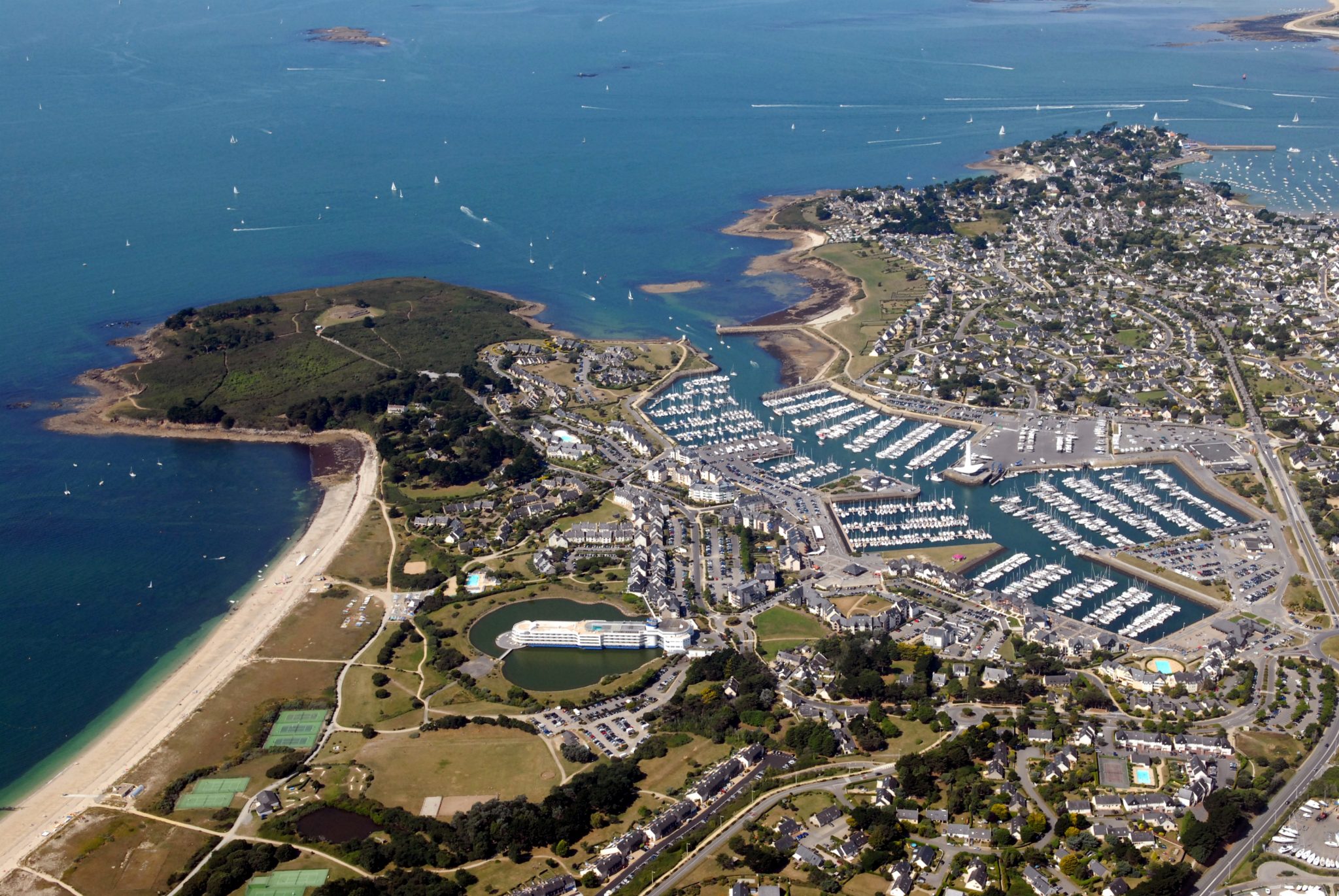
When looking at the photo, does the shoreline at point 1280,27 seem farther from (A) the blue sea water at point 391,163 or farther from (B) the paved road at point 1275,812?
(B) the paved road at point 1275,812

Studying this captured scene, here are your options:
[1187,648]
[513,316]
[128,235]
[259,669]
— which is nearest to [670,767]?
[259,669]

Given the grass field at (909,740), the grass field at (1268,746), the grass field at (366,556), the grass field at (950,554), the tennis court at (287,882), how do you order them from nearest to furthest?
the tennis court at (287,882)
the grass field at (1268,746)
the grass field at (909,740)
the grass field at (950,554)
the grass field at (366,556)

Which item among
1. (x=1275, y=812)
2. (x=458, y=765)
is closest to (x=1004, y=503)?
(x=1275, y=812)

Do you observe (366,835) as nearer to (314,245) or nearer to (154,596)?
(154,596)

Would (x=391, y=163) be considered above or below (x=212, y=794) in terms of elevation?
above

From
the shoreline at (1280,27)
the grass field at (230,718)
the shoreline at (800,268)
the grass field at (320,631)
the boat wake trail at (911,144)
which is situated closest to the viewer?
the grass field at (230,718)

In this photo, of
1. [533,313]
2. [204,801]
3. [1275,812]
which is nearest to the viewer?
[1275,812]

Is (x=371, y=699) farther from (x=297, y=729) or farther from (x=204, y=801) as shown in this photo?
(x=204, y=801)

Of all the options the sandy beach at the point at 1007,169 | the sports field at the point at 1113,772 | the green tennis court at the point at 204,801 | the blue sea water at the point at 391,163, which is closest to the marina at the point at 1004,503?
the blue sea water at the point at 391,163
